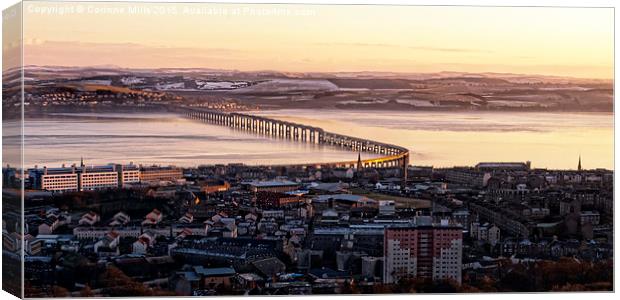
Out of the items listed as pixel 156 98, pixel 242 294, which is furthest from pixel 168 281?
pixel 156 98

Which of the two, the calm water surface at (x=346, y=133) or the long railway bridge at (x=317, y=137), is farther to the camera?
the long railway bridge at (x=317, y=137)

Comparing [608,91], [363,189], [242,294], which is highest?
[608,91]

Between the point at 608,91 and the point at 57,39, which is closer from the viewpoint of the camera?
the point at 57,39

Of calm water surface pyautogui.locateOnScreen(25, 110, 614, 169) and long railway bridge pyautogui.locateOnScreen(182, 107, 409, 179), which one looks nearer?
calm water surface pyautogui.locateOnScreen(25, 110, 614, 169)

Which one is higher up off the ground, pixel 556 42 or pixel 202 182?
pixel 556 42

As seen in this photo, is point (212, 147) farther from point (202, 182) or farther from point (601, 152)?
point (601, 152)

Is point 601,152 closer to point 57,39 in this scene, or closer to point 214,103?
point 214,103

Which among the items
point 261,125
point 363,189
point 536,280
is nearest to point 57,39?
point 261,125
